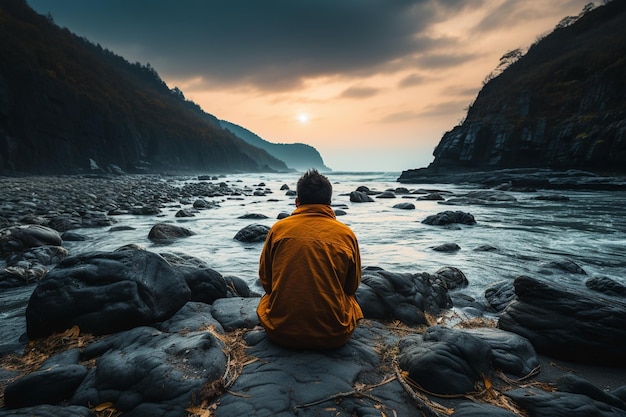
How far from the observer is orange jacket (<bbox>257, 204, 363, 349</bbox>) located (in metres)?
2.75

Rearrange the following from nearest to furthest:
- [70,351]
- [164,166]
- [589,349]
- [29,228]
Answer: [70,351] < [589,349] < [29,228] < [164,166]

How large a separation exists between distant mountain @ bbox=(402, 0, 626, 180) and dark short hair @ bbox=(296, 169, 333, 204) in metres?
41.1

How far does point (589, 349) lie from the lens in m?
3.42

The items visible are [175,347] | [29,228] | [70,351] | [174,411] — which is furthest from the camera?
[29,228]

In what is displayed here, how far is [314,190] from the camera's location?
10.4 feet

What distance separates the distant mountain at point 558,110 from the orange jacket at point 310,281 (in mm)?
41314

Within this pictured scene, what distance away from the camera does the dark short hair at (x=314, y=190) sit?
316 cm

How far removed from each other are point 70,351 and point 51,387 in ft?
2.59

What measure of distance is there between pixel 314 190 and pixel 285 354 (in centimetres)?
166

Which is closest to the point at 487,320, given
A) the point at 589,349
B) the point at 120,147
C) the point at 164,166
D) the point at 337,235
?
the point at 589,349

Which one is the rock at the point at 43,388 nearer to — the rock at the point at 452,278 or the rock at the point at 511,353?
the rock at the point at 511,353

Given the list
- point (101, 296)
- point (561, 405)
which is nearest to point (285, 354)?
point (561, 405)

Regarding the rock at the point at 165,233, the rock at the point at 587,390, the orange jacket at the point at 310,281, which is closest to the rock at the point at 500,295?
the rock at the point at 587,390

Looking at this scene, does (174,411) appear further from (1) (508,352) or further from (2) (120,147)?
(2) (120,147)
